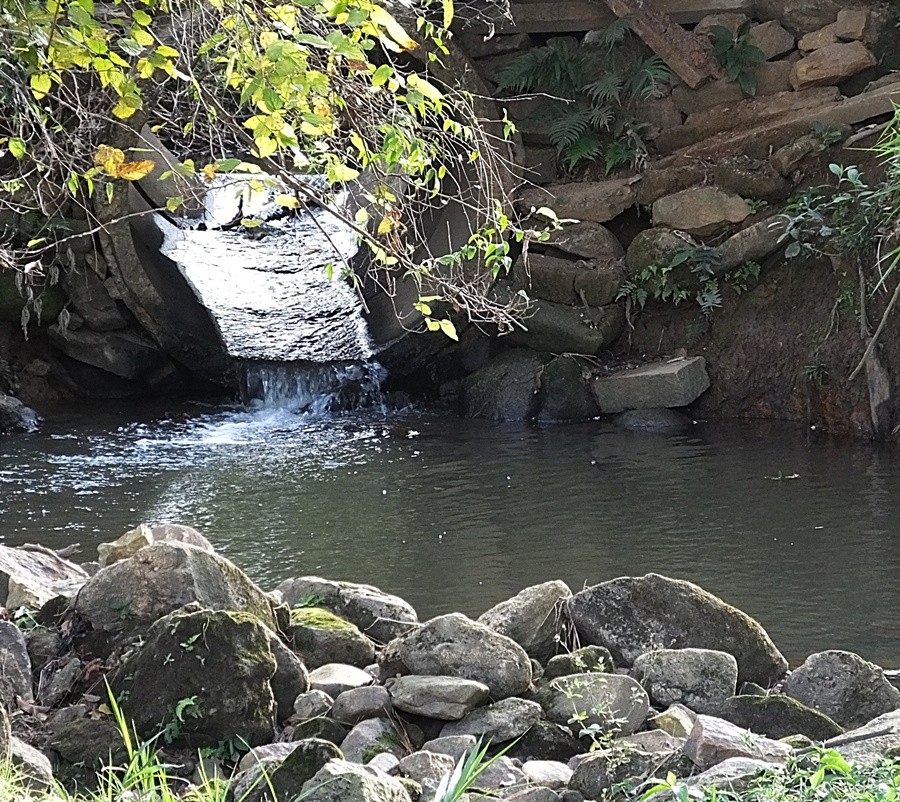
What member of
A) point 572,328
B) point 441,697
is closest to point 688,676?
point 441,697

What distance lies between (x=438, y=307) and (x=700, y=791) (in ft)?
29.7

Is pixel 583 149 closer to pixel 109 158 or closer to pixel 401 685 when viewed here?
pixel 401 685

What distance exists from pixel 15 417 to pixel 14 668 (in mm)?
7086

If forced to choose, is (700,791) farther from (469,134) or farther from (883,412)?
(883,412)

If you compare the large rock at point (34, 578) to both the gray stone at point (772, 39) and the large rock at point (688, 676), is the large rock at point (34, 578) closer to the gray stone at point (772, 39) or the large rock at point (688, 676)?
the large rock at point (688, 676)

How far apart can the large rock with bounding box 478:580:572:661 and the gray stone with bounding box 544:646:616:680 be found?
0.60 feet

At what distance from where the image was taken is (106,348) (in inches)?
444

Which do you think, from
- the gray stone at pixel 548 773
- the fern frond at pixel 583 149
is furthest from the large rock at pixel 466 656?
the fern frond at pixel 583 149

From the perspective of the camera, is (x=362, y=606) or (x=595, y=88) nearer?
(x=362, y=606)

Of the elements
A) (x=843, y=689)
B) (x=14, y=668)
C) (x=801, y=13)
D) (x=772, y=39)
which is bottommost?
(x=843, y=689)

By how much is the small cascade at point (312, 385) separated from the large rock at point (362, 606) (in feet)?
21.0

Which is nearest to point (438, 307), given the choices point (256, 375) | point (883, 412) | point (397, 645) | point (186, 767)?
point (256, 375)

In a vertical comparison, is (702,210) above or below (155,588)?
above

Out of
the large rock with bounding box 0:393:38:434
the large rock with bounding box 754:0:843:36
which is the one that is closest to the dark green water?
the large rock with bounding box 0:393:38:434
